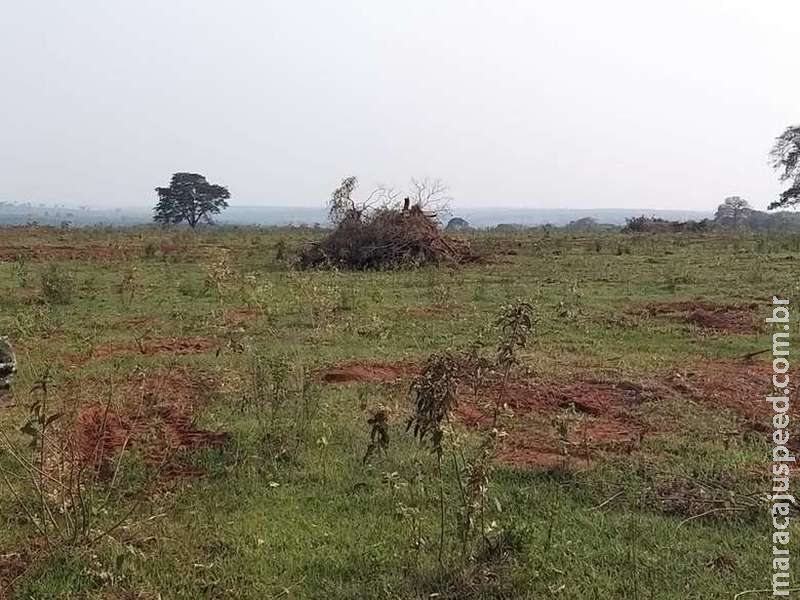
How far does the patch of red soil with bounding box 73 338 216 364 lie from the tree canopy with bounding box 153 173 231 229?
143 feet

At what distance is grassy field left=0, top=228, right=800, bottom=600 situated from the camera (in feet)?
12.4

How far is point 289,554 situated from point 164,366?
160 inches

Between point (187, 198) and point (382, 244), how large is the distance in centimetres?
3628

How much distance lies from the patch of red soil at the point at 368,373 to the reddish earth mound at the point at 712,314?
4.24m

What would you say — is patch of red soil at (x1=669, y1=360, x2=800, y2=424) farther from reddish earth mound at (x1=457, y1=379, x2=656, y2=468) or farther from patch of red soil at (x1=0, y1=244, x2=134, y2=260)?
patch of red soil at (x1=0, y1=244, x2=134, y2=260)

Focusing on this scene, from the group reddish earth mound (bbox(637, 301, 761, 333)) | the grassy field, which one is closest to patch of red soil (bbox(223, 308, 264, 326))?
the grassy field

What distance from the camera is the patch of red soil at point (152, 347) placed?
27.0 ft

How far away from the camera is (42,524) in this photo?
4.09 metres

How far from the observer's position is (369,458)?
527 cm

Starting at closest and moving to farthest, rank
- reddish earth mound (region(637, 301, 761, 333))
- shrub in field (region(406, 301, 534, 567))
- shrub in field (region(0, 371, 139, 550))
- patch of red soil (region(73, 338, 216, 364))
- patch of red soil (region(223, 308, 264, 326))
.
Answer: shrub in field (region(406, 301, 534, 567)) → shrub in field (region(0, 371, 139, 550)) → patch of red soil (region(73, 338, 216, 364)) → reddish earth mound (region(637, 301, 761, 333)) → patch of red soil (region(223, 308, 264, 326))

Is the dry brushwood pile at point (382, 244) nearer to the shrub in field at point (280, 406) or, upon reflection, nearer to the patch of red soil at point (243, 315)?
the patch of red soil at point (243, 315)

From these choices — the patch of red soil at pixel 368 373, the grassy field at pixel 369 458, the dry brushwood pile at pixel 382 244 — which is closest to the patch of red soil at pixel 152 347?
the grassy field at pixel 369 458

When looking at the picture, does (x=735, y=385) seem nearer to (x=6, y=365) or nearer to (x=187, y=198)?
(x=6, y=365)

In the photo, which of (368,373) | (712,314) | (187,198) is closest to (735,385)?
(368,373)
